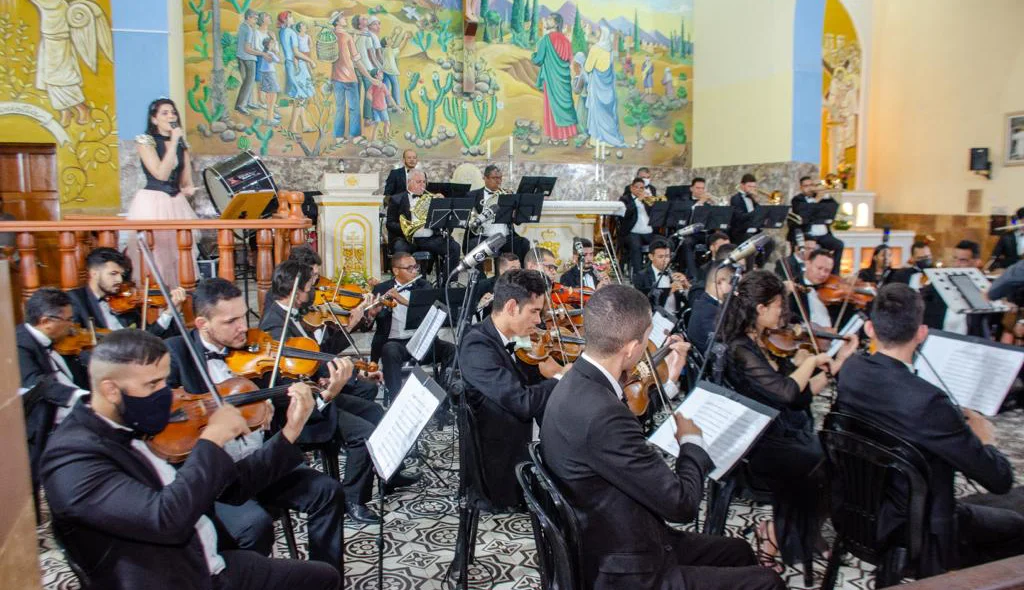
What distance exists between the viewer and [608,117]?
1340cm

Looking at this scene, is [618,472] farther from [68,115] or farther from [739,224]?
[739,224]

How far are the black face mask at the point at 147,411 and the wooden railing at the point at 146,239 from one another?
3.13 metres

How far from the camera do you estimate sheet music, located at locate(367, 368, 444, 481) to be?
2.64 metres

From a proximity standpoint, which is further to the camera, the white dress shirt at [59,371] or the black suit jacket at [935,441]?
the white dress shirt at [59,371]

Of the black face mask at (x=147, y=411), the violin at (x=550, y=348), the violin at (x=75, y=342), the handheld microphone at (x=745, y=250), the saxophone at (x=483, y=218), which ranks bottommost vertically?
the violin at (x=550, y=348)

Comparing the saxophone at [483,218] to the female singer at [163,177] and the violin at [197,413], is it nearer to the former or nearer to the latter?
the female singer at [163,177]

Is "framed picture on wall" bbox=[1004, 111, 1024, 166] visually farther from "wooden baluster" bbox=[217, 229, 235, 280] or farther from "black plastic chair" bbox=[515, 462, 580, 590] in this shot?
"black plastic chair" bbox=[515, 462, 580, 590]

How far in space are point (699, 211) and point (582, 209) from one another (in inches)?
62.6

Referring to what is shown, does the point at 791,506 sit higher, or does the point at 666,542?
the point at 666,542

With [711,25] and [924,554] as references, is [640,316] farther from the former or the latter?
[711,25]

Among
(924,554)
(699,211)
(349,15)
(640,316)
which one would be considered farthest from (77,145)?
(924,554)

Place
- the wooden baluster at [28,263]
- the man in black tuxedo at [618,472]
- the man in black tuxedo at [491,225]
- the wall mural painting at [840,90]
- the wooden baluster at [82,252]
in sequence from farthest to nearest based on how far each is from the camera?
the wall mural painting at [840,90], the man in black tuxedo at [491,225], the wooden baluster at [82,252], the wooden baluster at [28,263], the man in black tuxedo at [618,472]

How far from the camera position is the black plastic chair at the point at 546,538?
84.4 inches

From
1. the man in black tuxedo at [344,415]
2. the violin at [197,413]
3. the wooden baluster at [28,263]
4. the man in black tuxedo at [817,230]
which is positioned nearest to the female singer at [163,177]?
the wooden baluster at [28,263]
